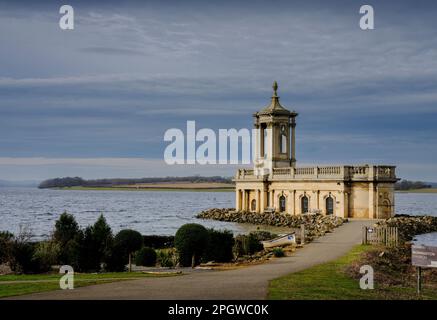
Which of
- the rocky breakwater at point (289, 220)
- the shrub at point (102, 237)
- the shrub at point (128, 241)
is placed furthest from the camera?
the rocky breakwater at point (289, 220)

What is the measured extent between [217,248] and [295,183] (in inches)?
1230

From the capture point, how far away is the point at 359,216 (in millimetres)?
53188

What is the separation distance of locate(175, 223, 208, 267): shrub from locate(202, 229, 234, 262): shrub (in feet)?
0.81

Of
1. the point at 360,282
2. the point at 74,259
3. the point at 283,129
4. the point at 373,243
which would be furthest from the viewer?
the point at 283,129

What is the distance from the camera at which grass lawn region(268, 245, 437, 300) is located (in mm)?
17847

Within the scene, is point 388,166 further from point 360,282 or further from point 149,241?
point 360,282

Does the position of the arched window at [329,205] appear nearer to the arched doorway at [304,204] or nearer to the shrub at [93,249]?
the arched doorway at [304,204]

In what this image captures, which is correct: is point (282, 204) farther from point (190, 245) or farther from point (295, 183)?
point (190, 245)

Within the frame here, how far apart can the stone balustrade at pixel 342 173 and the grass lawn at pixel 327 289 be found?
1173 inches

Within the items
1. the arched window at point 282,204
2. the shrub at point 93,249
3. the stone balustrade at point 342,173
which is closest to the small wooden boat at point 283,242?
the shrub at point 93,249

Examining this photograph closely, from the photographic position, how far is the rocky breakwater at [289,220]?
45688mm
